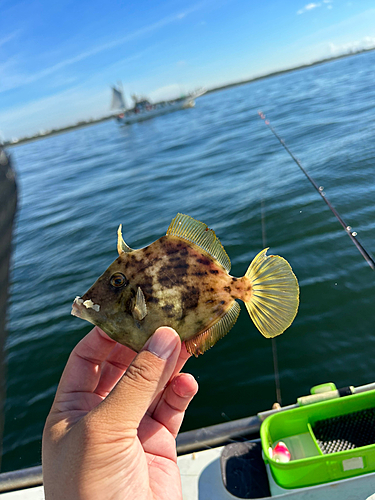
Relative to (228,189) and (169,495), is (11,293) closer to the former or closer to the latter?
(228,189)

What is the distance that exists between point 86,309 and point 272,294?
130 cm

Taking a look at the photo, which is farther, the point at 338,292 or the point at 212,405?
the point at 338,292

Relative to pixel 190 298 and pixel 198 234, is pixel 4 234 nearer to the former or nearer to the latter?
pixel 198 234

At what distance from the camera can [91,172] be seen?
99.1 feet

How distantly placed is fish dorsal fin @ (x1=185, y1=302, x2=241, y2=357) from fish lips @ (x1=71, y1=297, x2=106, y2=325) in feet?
2.18

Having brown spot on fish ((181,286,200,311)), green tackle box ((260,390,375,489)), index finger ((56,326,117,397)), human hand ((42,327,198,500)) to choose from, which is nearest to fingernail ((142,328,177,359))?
human hand ((42,327,198,500))

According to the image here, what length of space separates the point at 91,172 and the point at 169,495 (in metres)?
30.5

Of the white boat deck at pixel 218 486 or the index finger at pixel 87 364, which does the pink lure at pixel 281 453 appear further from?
the index finger at pixel 87 364

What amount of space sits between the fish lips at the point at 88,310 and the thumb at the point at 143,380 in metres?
0.37

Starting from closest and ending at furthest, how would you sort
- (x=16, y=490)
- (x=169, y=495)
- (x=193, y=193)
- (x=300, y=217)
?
1. (x=169, y=495)
2. (x=16, y=490)
3. (x=300, y=217)
4. (x=193, y=193)

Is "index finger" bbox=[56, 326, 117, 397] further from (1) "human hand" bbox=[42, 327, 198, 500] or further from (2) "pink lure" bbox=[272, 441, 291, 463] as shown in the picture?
(2) "pink lure" bbox=[272, 441, 291, 463]

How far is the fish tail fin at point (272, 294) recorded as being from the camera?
2332 mm

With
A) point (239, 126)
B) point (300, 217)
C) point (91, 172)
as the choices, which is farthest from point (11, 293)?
point (239, 126)

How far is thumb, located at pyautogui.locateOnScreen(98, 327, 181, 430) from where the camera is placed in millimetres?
1884
